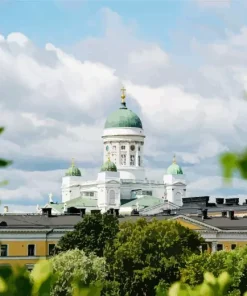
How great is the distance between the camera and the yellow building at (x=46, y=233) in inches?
3366

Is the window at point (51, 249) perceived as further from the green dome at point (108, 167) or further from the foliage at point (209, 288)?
the green dome at point (108, 167)

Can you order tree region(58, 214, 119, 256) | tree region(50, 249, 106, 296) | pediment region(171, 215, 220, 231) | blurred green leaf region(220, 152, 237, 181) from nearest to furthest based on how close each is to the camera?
1. blurred green leaf region(220, 152, 237, 181)
2. tree region(50, 249, 106, 296)
3. tree region(58, 214, 119, 256)
4. pediment region(171, 215, 220, 231)

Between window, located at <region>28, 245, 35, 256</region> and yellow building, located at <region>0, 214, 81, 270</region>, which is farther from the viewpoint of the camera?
window, located at <region>28, 245, 35, 256</region>

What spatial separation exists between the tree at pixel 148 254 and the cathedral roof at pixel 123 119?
110367 millimetres

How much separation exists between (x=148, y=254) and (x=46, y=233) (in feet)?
80.0

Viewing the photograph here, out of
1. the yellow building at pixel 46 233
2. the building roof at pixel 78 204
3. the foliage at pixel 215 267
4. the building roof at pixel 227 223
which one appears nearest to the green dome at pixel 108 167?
the building roof at pixel 78 204

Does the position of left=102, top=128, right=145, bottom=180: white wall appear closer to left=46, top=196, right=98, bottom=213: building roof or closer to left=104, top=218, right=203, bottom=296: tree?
left=46, top=196, right=98, bottom=213: building roof

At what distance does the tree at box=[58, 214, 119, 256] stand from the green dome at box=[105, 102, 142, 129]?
10037 centimetres

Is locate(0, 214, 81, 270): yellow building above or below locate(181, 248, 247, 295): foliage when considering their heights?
above

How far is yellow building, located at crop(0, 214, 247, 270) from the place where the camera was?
8550 centimetres

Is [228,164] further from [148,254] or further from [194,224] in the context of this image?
[194,224]

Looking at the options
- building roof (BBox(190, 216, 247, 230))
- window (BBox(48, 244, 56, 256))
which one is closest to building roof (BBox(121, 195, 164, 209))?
building roof (BBox(190, 216, 247, 230))

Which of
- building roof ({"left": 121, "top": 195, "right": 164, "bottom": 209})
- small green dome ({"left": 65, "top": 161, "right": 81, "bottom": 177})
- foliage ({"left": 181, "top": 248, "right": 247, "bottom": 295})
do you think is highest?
small green dome ({"left": 65, "top": 161, "right": 81, "bottom": 177})

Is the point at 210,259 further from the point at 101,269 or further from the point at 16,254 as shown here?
the point at 16,254
